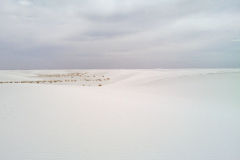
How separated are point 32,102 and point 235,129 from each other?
511cm

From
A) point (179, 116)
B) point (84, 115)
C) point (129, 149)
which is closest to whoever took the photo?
point (129, 149)

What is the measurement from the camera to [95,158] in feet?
8.30

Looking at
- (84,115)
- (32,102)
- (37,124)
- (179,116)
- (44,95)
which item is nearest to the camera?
(37,124)

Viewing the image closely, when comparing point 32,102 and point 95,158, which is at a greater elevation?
point 32,102

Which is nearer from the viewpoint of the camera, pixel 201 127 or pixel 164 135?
pixel 164 135

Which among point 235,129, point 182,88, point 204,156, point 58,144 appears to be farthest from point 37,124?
point 182,88

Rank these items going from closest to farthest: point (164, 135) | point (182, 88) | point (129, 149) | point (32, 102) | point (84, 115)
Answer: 1. point (129, 149)
2. point (164, 135)
3. point (84, 115)
4. point (32, 102)
5. point (182, 88)

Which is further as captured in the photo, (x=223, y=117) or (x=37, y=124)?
(x=223, y=117)

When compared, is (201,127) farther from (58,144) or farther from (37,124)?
(37,124)

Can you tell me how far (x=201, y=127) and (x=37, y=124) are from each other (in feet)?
11.4

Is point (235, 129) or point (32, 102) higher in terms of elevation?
point (32, 102)

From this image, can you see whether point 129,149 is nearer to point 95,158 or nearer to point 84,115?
point 95,158

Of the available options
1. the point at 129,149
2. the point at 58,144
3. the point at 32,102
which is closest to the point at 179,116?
the point at 129,149

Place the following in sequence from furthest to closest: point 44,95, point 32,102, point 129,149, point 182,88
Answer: point 182,88 → point 44,95 → point 32,102 → point 129,149
